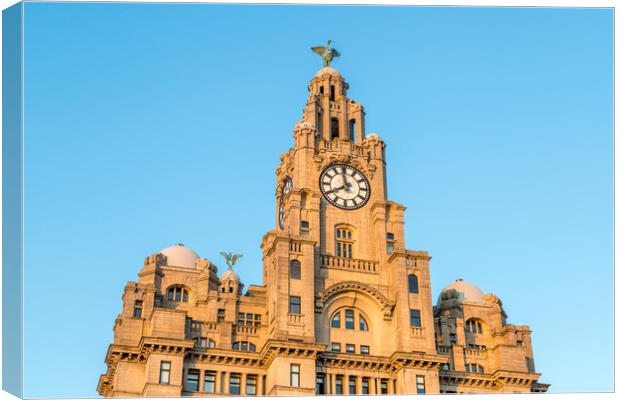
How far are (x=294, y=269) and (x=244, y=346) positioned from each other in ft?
23.3

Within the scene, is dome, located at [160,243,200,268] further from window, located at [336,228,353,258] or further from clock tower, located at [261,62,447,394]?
window, located at [336,228,353,258]

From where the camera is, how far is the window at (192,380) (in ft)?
214

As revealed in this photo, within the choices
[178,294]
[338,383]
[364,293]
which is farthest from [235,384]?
[364,293]

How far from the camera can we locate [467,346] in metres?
74.2

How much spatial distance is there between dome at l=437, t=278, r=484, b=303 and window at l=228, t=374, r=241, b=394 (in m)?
21.6

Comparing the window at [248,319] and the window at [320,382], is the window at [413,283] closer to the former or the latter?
the window at [320,382]

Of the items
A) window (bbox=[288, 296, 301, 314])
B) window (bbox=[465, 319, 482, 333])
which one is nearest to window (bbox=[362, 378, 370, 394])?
window (bbox=[288, 296, 301, 314])

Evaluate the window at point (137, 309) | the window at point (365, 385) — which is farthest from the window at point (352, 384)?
the window at point (137, 309)

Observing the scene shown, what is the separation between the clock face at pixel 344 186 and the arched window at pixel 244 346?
14390 millimetres

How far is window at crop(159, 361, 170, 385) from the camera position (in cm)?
6381

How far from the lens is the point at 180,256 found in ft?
252

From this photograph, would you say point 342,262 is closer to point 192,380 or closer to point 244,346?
point 244,346

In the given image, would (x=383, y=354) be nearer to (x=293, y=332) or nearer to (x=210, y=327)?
(x=293, y=332)

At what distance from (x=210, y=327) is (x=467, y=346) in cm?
2160
